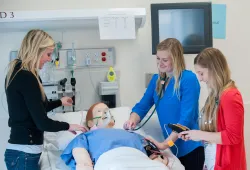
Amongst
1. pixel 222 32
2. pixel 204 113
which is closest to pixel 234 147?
pixel 204 113

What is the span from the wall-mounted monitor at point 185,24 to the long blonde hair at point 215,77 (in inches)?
30.4

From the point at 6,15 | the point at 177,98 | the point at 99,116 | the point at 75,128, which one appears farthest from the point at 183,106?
the point at 6,15

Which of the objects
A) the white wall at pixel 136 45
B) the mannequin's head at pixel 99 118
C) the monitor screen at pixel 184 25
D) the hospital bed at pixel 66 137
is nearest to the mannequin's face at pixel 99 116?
the mannequin's head at pixel 99 118

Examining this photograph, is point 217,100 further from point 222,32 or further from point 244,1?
point 244,1

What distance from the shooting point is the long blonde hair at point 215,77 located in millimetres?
1707

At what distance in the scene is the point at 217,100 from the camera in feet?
5.65

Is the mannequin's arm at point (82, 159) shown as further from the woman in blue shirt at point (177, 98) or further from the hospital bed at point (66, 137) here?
the woman in blue shirt at point (177, 98)

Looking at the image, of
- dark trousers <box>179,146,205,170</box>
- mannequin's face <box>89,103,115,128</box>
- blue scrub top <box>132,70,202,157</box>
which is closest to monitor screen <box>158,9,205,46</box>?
blue scrub top <box>132,70,202,157</box>

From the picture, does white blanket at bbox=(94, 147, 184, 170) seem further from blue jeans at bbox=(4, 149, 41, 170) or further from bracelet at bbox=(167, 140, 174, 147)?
blue jeans at bbox=(4, 149, 41, 170)

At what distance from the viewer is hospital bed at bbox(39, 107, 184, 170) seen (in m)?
1.83

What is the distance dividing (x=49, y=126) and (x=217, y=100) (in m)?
0.91

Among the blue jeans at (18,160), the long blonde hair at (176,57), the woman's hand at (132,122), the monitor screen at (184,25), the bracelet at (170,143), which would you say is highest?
the monitor screen at (184,25)

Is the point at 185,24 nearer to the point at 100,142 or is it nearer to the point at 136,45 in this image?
the point at 136,45

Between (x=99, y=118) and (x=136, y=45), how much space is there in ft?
2.67
